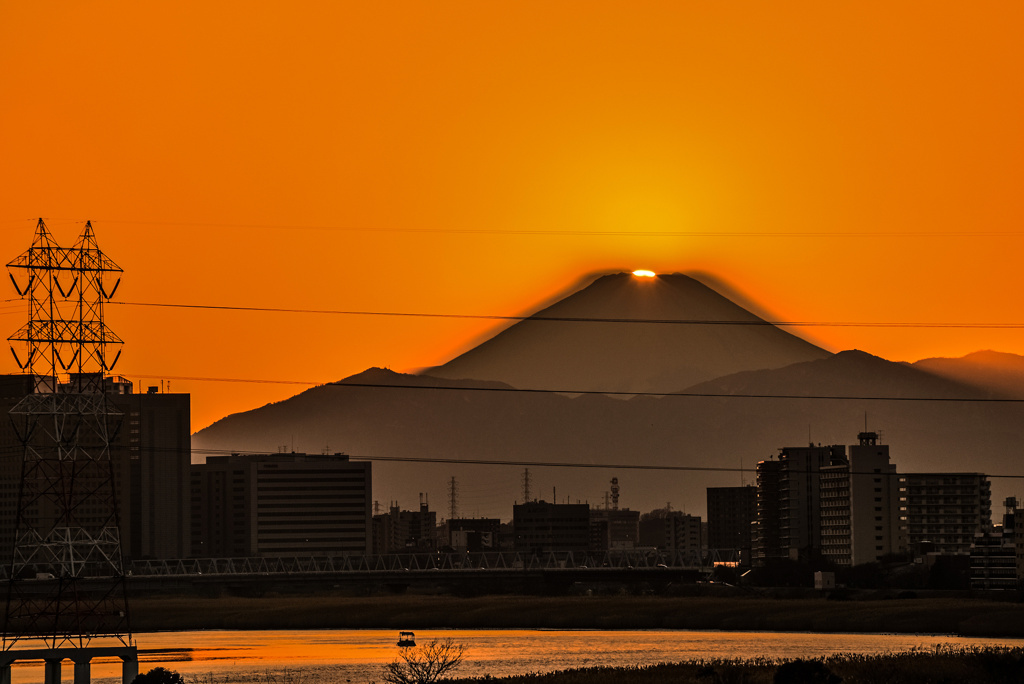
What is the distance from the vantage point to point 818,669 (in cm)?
8231

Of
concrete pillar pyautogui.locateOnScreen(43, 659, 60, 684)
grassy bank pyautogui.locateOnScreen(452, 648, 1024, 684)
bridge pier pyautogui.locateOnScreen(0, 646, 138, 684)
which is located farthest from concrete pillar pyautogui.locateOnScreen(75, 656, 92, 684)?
grassy bank pyautogui.locateOnScreen(452, 648, 1024, 684)

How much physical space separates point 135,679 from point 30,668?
189 feet

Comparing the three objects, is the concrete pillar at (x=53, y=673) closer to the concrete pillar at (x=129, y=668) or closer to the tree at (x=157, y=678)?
the concrete pillar at (x=129, y=668)

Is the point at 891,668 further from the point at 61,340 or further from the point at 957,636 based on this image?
the point at 957,636

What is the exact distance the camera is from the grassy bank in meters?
82.9

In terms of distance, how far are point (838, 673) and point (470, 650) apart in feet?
212

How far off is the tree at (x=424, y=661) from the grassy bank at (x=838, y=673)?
4203 mm

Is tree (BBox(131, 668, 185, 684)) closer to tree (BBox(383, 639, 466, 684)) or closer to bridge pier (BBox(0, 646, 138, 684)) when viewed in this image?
bridge pier (BBox(0, 646, 138, 684))

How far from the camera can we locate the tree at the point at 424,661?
3892 inches

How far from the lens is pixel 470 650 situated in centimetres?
15012

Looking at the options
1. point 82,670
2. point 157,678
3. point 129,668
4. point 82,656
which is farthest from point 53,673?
point 157,678

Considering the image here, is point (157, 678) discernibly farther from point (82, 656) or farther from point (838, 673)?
point (838, 673)

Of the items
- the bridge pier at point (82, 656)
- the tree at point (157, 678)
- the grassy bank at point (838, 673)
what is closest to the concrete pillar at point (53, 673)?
the bridge pier at point (82, 656)

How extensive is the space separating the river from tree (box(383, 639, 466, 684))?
139cm
